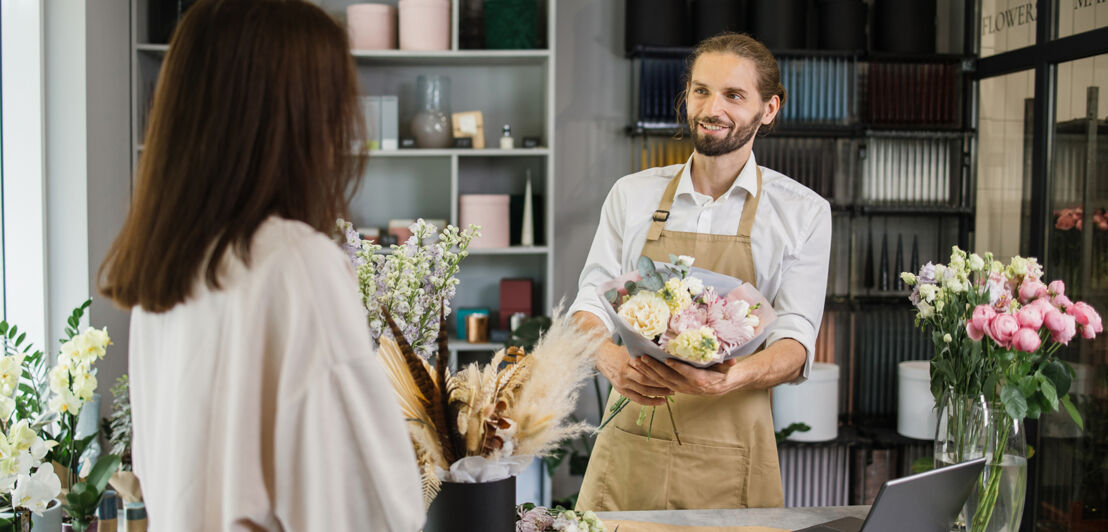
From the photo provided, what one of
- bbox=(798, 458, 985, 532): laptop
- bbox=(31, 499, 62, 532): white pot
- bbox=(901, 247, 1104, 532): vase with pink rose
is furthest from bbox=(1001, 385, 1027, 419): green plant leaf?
bbox=(31, 499, 62, 532): white pot

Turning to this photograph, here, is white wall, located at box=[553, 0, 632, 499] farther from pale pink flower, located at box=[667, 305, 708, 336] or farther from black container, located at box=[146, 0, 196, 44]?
pale pink flower, located at box=[667, 305, 708, 336]

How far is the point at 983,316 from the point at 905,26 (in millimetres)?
2824

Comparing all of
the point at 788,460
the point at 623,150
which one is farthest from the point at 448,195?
the point at 788,460

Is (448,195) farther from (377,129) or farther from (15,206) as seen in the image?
(15,206)

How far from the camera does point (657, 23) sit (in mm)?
3814

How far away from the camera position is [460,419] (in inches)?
40.1

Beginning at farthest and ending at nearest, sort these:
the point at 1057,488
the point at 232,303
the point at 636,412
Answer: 1. the point at 1057,488
2. the point at 636,412
3. the point at 232,303

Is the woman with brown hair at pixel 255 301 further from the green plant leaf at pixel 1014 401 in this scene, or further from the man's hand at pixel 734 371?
the green plant leaf at pixel 1014 401

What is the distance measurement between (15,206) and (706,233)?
2469 mm

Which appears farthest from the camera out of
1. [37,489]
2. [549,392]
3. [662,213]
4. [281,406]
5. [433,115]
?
[433,115]

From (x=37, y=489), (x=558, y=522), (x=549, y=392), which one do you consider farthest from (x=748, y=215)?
(x=37, y=489)

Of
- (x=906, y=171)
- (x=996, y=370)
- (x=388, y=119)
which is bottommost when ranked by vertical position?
(x=996, y=370)

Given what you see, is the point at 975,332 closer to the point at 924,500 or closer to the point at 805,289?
the point at 924,500

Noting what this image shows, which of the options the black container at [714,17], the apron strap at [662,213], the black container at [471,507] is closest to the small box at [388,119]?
the black container at [714,17]
